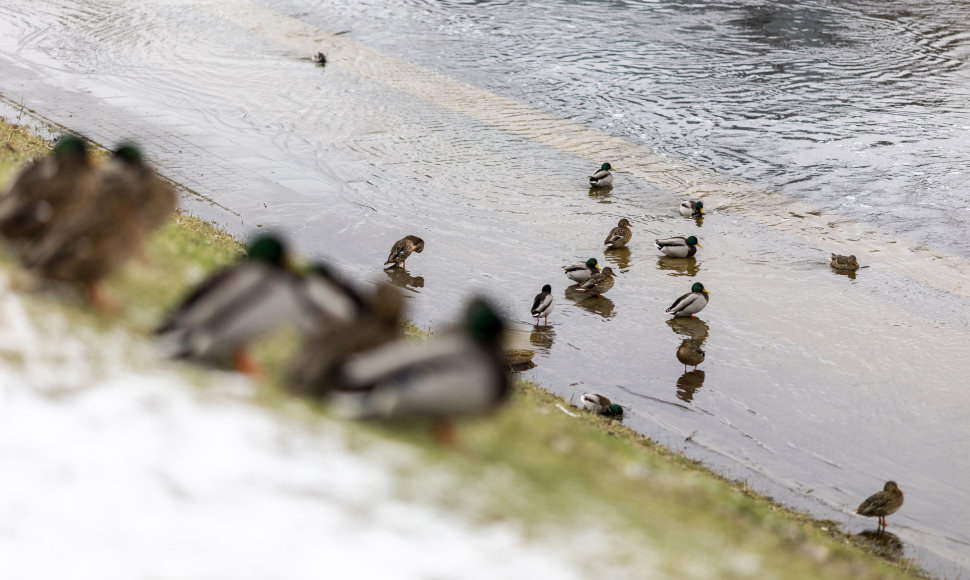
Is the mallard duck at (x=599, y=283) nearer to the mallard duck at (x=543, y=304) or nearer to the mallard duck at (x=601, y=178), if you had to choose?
the mallard duck at (x=543, y=304)

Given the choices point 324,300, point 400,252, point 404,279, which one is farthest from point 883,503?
point 400,252

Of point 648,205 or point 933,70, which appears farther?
point 933,70

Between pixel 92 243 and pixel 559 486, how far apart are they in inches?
150

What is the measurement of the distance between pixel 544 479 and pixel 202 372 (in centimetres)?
261

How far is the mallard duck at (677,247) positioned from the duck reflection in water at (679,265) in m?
0.10

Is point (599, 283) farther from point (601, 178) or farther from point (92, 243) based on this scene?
point (92, 243)

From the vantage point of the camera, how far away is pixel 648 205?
Answer: 22797mm

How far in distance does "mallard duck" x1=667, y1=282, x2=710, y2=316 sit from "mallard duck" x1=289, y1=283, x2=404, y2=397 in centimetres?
1088

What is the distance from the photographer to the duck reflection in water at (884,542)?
1183 cm

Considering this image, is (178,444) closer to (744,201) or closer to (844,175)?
(744,201)

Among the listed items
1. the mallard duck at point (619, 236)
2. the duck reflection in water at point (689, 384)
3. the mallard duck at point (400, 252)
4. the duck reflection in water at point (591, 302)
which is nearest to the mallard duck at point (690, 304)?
the duck reflection in water at point (591, 302)

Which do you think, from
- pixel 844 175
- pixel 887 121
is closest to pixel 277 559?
pixel 844 175

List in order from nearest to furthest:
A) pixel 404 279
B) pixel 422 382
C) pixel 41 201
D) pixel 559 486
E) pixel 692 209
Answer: pixel 422 382 → pixel 559 486 → pixel 41 201 → pixel 404 279 → pixel 692 209

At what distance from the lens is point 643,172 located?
2450 cm
